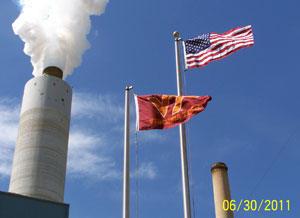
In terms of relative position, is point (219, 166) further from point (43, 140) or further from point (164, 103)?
point (43, 140)

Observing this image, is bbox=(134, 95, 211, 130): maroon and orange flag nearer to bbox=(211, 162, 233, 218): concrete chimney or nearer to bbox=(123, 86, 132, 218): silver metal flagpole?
bbox=(123, 86, 132, 218): silver metal flagpole

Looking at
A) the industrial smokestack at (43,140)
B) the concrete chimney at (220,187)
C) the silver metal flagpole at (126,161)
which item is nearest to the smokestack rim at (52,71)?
the industrial smokestack at (43,140)

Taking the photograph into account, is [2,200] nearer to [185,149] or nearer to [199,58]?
[185,149]

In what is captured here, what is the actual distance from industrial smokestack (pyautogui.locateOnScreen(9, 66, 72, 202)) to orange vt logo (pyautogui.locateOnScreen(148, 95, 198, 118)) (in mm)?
19361

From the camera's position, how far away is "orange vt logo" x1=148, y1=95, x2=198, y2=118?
16.2 m

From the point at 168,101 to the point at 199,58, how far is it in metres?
2.43

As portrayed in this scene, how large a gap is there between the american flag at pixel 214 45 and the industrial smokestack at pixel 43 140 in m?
19.7

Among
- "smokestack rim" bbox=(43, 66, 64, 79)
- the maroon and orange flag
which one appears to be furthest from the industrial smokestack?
the maroon and orange flag

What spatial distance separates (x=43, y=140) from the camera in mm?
35031

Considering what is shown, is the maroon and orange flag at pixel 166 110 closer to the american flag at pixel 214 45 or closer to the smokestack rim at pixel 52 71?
the american flag at pixel 214 45

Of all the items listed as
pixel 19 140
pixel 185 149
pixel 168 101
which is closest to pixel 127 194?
pixel 185 149

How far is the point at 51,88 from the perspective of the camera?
1511 inches

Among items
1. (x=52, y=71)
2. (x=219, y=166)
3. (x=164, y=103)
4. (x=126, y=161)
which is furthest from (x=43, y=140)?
(x=164, y=103)

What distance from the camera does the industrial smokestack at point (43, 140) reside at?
3369cm
